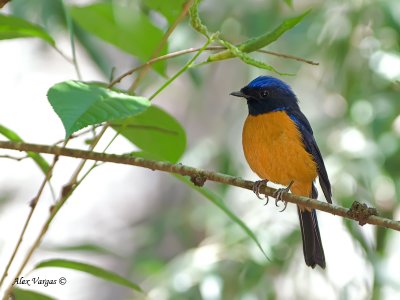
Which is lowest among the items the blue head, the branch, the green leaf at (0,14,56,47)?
the branch

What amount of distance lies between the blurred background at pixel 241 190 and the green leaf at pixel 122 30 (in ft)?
2.03

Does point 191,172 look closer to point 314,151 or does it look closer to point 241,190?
point 314,151

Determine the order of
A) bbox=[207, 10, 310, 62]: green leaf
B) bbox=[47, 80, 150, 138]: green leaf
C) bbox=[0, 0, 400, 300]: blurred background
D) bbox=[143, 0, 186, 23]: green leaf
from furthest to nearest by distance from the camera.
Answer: bbox=[0, 0, 400, 300]: blurred background < bbox=[143, 0, 186, 23]: green leaf < bbox=[207, 10, 310, 62]: green leaf < bbox=[47, 80, 150, 138]: green leaf

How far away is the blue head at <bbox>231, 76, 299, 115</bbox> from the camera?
4055 mm

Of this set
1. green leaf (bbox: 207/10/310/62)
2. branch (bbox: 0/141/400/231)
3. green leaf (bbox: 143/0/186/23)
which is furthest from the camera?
green leaf (bbox: 143/0/186/23)

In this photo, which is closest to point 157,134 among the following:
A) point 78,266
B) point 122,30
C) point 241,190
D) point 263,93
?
point 122,30

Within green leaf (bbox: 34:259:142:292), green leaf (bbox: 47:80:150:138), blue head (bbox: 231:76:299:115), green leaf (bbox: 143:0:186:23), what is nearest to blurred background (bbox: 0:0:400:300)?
green leaf (bbox: 34:259:142:292)

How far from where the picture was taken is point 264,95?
4.11m

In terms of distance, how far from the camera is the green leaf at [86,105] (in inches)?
60.0

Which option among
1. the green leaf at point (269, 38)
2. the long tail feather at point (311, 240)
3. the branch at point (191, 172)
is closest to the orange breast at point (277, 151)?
the long tail feather at point (311, 240)

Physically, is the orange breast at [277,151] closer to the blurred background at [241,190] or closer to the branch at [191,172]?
the blurred background at [241,190]

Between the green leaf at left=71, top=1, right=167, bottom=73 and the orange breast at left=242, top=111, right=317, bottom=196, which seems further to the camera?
the orange breast at left=242, top=111, right=317, bottom=196

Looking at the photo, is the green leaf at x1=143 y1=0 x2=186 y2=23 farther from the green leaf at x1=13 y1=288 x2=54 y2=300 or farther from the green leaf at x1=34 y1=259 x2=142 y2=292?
the green leaf at x1=13 y1=288 x2=54 y2=300

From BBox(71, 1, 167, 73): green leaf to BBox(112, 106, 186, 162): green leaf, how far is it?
0.80ft
